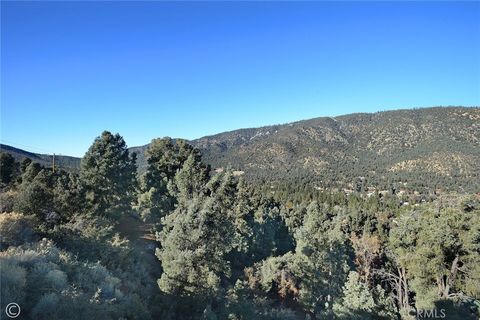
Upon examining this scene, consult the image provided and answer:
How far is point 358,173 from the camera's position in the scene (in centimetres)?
16750

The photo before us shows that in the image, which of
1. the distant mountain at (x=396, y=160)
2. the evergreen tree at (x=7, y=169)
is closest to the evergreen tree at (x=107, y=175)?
the evergreen tree at (x=7, y=169)

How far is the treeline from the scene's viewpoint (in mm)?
12781

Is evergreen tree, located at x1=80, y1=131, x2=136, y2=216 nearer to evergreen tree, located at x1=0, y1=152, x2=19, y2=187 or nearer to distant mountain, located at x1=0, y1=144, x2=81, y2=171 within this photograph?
evergreen tree, located at x1=0, y1=152, x2=19, y2=187

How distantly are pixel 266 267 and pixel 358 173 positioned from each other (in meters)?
146

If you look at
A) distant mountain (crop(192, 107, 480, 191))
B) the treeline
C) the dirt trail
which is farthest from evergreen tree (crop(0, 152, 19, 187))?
distant mountain (crop(192, 107, 480, 191))

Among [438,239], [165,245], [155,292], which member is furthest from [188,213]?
[438,239]

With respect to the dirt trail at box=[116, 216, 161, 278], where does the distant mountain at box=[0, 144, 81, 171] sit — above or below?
above

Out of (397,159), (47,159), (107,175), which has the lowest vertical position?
(107,175)

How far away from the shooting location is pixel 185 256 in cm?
1830

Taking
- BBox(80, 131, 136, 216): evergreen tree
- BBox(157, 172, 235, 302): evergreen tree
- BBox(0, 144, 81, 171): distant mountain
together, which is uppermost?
BBox(0, 144, 81, 171): distant mountain

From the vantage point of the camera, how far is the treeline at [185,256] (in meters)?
12.8

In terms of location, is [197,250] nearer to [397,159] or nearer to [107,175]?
[107,175]

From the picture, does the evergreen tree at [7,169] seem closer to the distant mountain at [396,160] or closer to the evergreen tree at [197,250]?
the evergreen tree at [197,250]

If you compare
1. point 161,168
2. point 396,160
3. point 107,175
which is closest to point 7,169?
point 107,175
